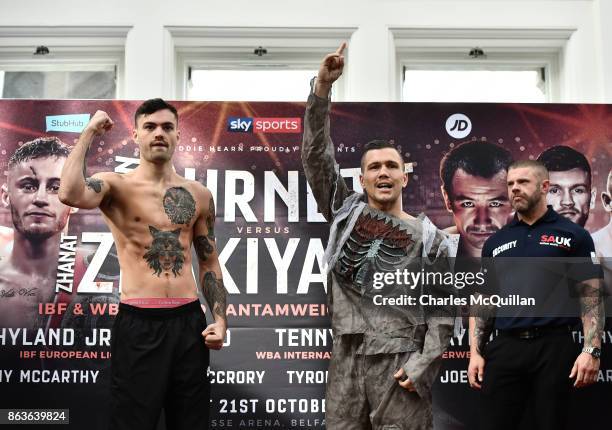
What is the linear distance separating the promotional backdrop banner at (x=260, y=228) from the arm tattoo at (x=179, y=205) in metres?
0.91

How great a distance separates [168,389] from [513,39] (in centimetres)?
305

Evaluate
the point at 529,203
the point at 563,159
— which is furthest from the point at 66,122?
the point at 563,159

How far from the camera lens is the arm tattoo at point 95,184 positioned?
110 inches

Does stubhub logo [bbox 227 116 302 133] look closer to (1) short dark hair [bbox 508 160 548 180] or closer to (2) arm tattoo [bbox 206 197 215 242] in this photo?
(2) arm tattoo [bbox 206 197 215 242]

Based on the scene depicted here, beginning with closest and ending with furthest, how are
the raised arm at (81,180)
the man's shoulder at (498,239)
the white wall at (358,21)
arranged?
the raised arm at (81,180), the man's shoulder at (498,239), the white wall at (358,21)

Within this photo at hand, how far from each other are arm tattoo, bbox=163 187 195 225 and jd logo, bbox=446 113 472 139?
161 centimetres

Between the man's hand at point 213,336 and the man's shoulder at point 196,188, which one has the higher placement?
the man's shoulder at point 196,188

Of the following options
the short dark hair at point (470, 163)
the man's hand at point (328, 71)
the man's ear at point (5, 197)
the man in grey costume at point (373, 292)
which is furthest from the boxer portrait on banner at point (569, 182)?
the man's ear at point (5, 197)

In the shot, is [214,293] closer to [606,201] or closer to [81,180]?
[81,180]

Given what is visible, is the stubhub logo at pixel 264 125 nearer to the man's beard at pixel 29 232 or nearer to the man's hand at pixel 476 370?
the man's beard at pixel 29 232

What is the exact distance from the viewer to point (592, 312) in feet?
10.7

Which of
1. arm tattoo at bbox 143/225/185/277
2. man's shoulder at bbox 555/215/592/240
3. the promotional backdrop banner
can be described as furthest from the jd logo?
arm tattoo at bbox 143/225/185/277

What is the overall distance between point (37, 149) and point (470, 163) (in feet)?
7.62

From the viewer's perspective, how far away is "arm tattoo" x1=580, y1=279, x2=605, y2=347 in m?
3.23
